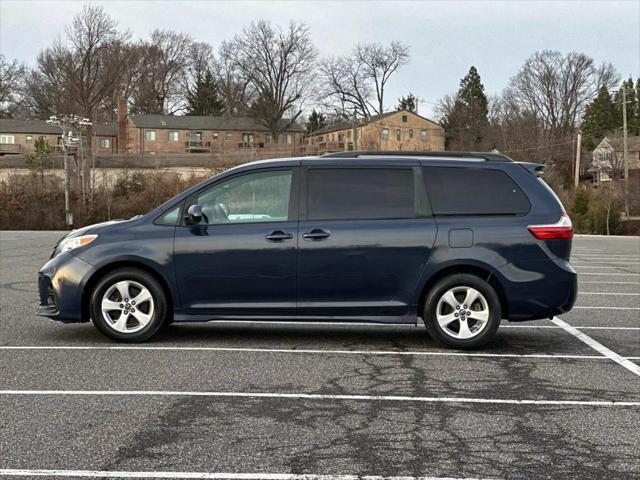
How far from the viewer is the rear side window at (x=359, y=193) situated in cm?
719

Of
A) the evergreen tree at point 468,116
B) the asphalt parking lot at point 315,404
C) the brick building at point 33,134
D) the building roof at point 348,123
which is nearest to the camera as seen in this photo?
the asphalt parking lot at point 315,404

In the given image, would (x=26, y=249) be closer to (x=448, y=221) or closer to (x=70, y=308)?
(x=70, y=308)

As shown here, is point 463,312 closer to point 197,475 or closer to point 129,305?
point 129,305

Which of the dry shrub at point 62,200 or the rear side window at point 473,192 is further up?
the dry shrub at point 62,200

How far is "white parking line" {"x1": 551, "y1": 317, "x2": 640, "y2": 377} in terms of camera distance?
6.54m

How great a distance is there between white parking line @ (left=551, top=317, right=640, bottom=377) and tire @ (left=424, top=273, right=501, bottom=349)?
1133mm

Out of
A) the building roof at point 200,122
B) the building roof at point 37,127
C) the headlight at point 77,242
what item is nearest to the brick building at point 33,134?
the building roof at point 37,127

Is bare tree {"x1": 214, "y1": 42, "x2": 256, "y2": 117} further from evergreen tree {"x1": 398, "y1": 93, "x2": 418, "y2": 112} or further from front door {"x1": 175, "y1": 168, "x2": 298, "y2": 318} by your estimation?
front door {"x1": 175, "y1": 168, "x2": 298, "y2": 318}

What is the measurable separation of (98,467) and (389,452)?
1.63 meters

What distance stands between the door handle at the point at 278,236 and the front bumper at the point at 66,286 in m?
1.79

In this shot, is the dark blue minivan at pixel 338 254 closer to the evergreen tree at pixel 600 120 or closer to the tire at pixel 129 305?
the tire at pixel 129 305

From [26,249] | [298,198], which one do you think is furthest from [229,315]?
[26,249]

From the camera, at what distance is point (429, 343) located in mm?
7578

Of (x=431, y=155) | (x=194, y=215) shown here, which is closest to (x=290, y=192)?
(x=194, y=215)
